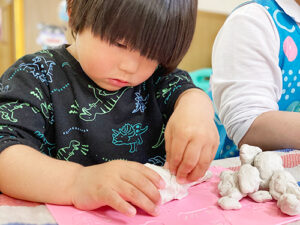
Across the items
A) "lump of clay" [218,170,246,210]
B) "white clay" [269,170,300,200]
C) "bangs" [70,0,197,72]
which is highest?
"bangs" [70,0,197,72]

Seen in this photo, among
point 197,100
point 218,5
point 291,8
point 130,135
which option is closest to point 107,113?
point 130,135

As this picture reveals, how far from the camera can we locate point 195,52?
2.41 m

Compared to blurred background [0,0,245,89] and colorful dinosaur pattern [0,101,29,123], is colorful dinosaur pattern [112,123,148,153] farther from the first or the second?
blurred background [0,0,245,89]

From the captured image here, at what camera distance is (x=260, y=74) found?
2.33 ft

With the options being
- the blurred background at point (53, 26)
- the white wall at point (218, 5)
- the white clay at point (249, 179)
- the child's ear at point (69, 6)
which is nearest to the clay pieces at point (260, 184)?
the white clay at point (249, 179)

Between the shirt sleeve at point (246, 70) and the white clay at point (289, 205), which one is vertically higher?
the shirt sleeve at point (246, 70)

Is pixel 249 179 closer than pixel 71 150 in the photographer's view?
Yes

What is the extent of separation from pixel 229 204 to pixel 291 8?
23.0 inches

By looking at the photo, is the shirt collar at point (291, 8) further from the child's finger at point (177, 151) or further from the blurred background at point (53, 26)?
the blurred background at point (53, 26)

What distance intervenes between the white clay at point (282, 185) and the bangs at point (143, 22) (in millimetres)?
236

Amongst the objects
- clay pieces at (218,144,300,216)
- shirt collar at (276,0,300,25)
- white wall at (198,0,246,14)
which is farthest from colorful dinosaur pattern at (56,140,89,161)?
white wall at (198,0,246,14)

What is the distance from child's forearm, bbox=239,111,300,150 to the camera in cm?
60

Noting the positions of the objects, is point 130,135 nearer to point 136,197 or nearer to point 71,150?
point 71,150

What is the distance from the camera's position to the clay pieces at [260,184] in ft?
1.29
